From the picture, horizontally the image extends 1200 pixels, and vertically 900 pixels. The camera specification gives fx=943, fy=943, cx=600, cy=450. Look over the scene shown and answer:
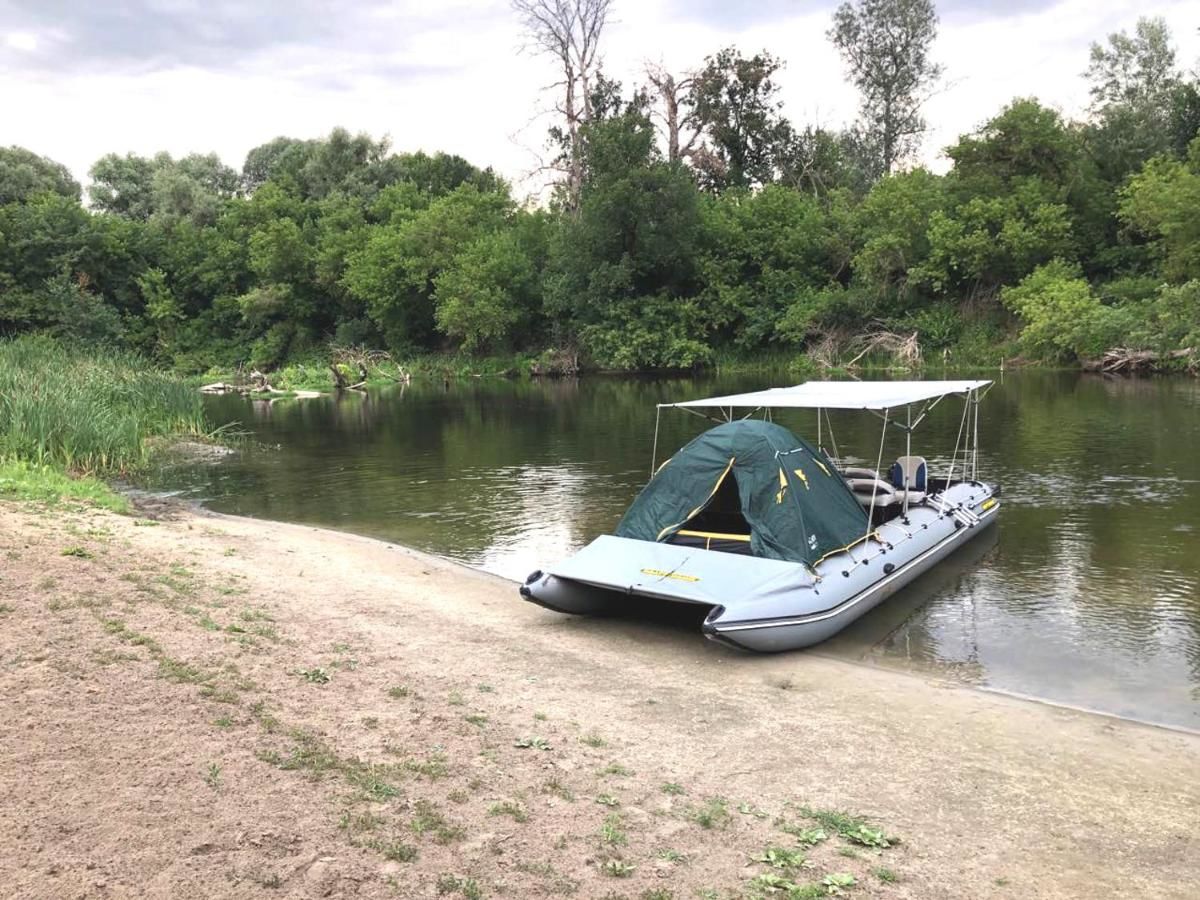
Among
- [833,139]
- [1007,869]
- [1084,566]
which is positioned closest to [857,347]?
[833,139]

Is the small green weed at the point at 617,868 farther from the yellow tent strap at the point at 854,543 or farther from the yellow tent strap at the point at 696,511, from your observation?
the yellow tent strap at the point at 696,511

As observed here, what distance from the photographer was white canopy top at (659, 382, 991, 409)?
11383 mm

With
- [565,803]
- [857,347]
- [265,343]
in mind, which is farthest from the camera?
[265,343]

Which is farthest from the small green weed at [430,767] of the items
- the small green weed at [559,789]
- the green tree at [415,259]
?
Answer: the green tree at [415,259]

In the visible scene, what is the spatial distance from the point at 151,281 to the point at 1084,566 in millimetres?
63281

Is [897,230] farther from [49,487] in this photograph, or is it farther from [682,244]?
[49,487]

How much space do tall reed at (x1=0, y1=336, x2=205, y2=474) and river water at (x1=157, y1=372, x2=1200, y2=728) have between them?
1520mm

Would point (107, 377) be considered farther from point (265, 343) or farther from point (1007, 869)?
point (265, 343)

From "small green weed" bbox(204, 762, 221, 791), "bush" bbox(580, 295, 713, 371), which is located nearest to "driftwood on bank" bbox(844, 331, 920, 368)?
"bush" bbox(580, 295, 713, 371)

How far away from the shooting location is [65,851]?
3977 mm

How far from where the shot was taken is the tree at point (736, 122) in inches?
2191

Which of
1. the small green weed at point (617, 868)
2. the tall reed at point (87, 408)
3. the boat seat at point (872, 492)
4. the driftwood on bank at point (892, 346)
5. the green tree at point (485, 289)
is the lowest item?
the small green weed at point (617, 868)

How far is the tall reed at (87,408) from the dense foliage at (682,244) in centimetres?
2727

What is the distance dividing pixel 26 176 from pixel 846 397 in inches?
2583
